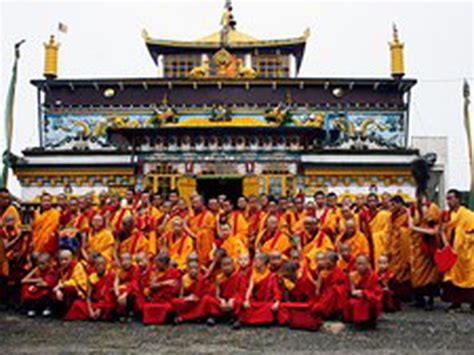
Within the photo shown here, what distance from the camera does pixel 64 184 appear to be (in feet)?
56.1

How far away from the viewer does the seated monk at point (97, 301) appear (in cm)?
677

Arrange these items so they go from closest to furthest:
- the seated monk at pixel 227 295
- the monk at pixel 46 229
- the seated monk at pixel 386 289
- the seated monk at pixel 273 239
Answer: the seated monk at pixel 227 295, the seated monk at pixel 386 289, the seated monk at pixel 273 239, the monk at pixel 46 229

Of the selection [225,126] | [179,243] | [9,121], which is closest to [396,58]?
[225,126]

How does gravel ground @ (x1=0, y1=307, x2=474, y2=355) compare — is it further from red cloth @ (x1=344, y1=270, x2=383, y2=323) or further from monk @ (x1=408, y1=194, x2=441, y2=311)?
monk @ (x1=408, y1=194, x2=441, y2=311)

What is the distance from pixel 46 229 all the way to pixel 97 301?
233 centimetres

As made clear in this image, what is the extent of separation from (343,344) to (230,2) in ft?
76.6

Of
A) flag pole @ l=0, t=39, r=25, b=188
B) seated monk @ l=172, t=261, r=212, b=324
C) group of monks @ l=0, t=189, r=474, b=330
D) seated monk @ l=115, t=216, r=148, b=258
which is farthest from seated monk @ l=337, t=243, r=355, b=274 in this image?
flag pole @ l=0, t=39, r=25, b=188

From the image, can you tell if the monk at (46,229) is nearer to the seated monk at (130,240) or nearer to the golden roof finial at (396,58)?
the seated monk at (130,240)

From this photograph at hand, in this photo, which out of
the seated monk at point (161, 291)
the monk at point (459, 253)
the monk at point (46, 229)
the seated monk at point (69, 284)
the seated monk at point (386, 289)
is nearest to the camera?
the seated monk at point (161, 291)

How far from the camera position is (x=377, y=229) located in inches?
340

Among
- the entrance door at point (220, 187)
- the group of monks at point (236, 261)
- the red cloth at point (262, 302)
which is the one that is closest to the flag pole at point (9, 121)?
the entrance door at point (220, 187)

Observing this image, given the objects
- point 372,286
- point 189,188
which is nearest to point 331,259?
point 372,286

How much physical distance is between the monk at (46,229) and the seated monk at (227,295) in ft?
9.48

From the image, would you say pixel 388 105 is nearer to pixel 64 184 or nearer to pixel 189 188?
pixel 189 188
